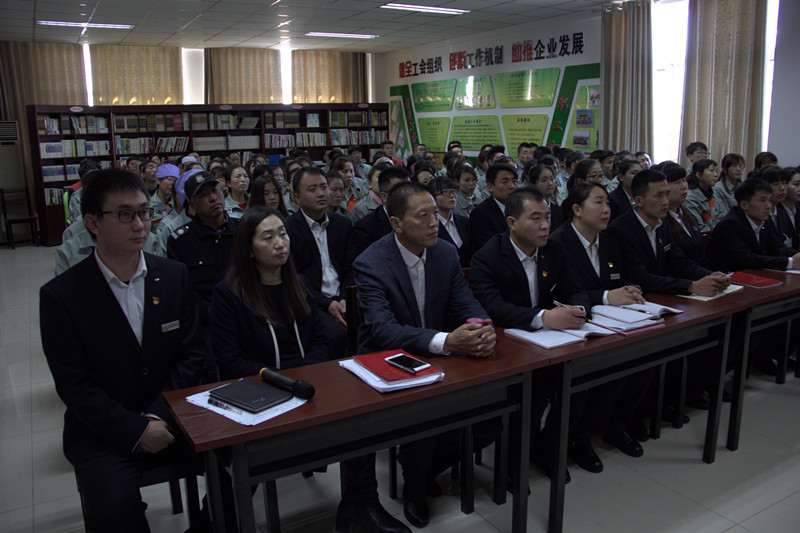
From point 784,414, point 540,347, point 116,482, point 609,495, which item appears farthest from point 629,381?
point 116,482

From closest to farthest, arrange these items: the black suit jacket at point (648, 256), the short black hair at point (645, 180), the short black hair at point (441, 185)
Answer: the black suit jacket at point (648, 256), the short black hair at point (645, 180), the short black hair at point (441, 185)

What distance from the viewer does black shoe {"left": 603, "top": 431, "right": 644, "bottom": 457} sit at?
9.30 feet

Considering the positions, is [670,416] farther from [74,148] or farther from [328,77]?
[328,77]

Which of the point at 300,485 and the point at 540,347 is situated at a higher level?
the point at 540,347

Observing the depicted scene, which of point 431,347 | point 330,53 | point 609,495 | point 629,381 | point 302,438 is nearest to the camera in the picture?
point 302,438

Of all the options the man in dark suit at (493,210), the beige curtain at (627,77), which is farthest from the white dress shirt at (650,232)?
the beige curtain at (627,77)

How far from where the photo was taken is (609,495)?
251 centimetres

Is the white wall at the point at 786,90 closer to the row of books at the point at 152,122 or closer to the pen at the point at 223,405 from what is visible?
the pen at the point at 223,405

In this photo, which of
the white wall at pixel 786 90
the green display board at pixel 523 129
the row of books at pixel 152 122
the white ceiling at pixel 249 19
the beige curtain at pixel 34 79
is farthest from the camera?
the row of books at pixel 152 122

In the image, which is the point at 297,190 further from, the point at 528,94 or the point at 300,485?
the point at 528,94

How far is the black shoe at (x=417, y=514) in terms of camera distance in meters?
2.32

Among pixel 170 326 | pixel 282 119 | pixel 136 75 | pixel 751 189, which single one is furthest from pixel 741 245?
pixel 136 75

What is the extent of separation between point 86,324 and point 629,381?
2.37 meters

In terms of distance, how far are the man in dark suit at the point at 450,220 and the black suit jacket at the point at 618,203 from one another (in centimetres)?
124
